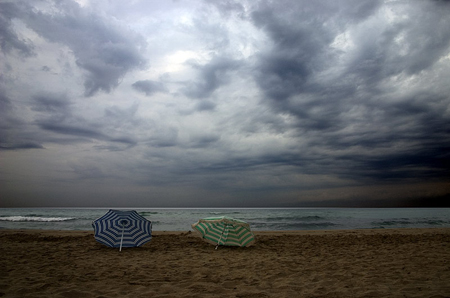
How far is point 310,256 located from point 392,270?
9.40ft

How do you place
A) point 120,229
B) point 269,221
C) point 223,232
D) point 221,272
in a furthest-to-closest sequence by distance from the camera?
point 269,221
point 223,232
point 120,229
point 221,272

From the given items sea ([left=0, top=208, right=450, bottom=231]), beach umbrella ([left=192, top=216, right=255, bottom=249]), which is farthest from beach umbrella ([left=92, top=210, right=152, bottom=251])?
sea ([left=0, top=208, right=450, bottom=231])

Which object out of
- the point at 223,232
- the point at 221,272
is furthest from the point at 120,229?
the point at 221,272

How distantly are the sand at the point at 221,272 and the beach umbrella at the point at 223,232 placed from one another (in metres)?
0.82

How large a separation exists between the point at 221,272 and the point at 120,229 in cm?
550

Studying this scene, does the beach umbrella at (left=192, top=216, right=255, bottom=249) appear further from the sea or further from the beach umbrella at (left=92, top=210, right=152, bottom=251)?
the sea

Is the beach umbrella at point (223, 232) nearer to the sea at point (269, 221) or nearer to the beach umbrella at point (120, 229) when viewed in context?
the beach umbrella at point (120, 229)

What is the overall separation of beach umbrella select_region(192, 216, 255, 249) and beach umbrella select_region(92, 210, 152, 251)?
2373 mm

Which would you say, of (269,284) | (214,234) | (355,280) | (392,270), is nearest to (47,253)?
(214,234)

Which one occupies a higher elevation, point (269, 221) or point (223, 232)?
point (223, 232)

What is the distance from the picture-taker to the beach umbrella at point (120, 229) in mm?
10359

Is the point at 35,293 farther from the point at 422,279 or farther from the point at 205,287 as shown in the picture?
the point at 422,279

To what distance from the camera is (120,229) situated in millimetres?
10586

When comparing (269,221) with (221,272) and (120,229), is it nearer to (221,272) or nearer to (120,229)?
(120,229)
